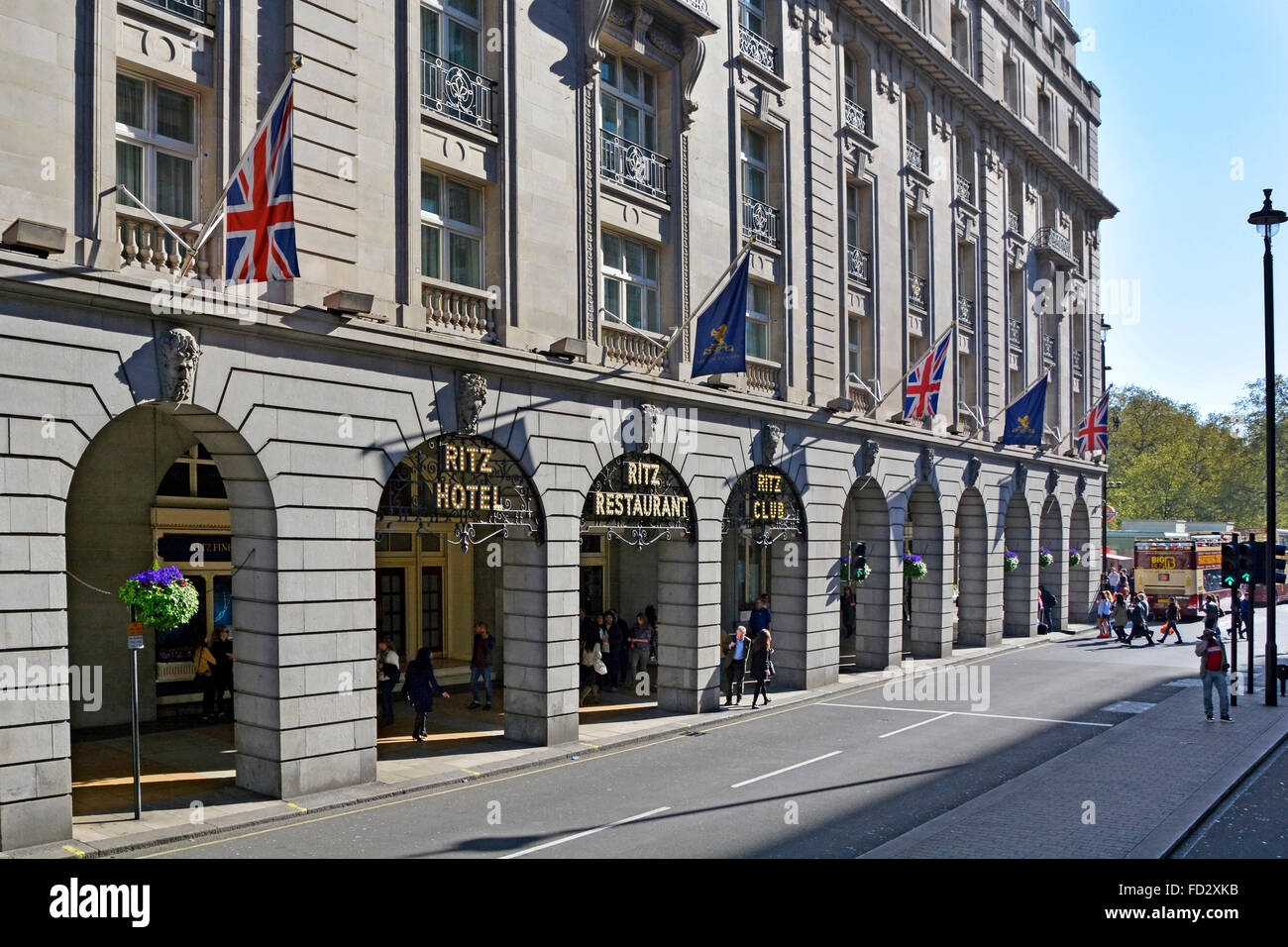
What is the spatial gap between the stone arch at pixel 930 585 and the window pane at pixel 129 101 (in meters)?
25.4

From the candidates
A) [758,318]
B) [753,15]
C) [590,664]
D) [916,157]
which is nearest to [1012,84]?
[916,157]

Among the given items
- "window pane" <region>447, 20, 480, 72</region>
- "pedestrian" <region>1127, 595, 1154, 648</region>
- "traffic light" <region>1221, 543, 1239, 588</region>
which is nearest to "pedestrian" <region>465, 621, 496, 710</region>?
"window pane" <region>447, 20, 480, 72</region>

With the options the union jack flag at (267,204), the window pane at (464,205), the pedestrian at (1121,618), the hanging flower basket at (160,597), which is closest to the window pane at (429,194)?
the window pane at (464,205)

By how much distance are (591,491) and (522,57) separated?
822 cm

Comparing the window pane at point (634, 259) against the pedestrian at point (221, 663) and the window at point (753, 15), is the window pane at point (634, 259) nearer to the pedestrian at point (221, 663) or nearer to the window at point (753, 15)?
the window at point (753, 15)

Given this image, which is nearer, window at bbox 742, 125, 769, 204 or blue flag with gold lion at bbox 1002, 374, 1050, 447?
window at bbox 742, 125, 769, 204

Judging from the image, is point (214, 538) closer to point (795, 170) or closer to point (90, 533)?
point (90, 533)

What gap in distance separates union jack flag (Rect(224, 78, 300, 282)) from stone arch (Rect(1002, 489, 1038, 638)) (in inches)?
1323

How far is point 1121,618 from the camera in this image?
40094 mm

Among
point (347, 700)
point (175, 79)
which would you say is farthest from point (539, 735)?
point (175, 79)

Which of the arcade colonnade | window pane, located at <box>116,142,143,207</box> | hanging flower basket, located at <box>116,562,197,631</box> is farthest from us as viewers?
window pane, located at <box>116,142,143,207</box>

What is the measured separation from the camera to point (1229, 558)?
26.1 metres

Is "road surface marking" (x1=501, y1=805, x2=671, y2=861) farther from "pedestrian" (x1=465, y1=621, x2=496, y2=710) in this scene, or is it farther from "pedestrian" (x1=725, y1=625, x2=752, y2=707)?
"pedestrian" (x1=725, y1=625, x2=752, y2=707)

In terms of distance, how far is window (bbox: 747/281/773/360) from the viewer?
27.5 metres
